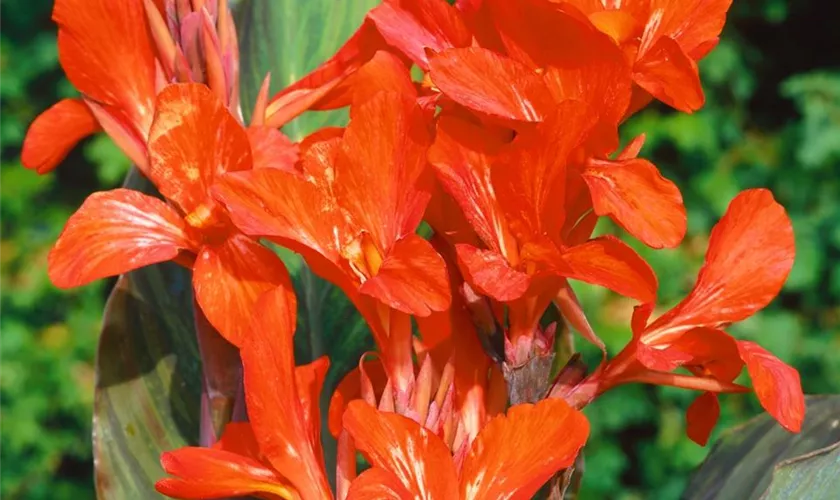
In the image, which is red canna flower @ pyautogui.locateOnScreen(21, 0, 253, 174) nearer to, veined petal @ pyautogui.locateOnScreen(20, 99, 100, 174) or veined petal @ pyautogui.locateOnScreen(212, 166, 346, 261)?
veined petal @ pyautogui.locateOnScreen(20, 99, 100, 174)

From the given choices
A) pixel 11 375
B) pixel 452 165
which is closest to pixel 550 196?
pixel 452 165

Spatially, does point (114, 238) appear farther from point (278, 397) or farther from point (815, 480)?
point (815, 480)

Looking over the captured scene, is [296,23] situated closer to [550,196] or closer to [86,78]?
[86,78]

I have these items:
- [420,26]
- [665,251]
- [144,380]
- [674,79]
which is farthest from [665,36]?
[665,251]

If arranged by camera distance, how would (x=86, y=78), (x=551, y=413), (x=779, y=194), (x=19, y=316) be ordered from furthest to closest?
(x=19, y=316) < (x=779, y=194) < (x=86, y=78) < (x=551, y=413)

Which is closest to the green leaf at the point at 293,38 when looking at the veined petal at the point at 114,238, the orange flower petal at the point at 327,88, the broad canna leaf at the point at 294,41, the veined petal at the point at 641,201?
the broad canna leaf at the point at 294,41

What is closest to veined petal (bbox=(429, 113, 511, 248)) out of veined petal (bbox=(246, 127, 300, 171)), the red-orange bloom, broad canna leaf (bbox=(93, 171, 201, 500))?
veined petal (bbox=(246, 127, 300, 171))

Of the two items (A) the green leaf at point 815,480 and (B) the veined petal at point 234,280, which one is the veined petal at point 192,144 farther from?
(A) the green leaf at point 815,480
